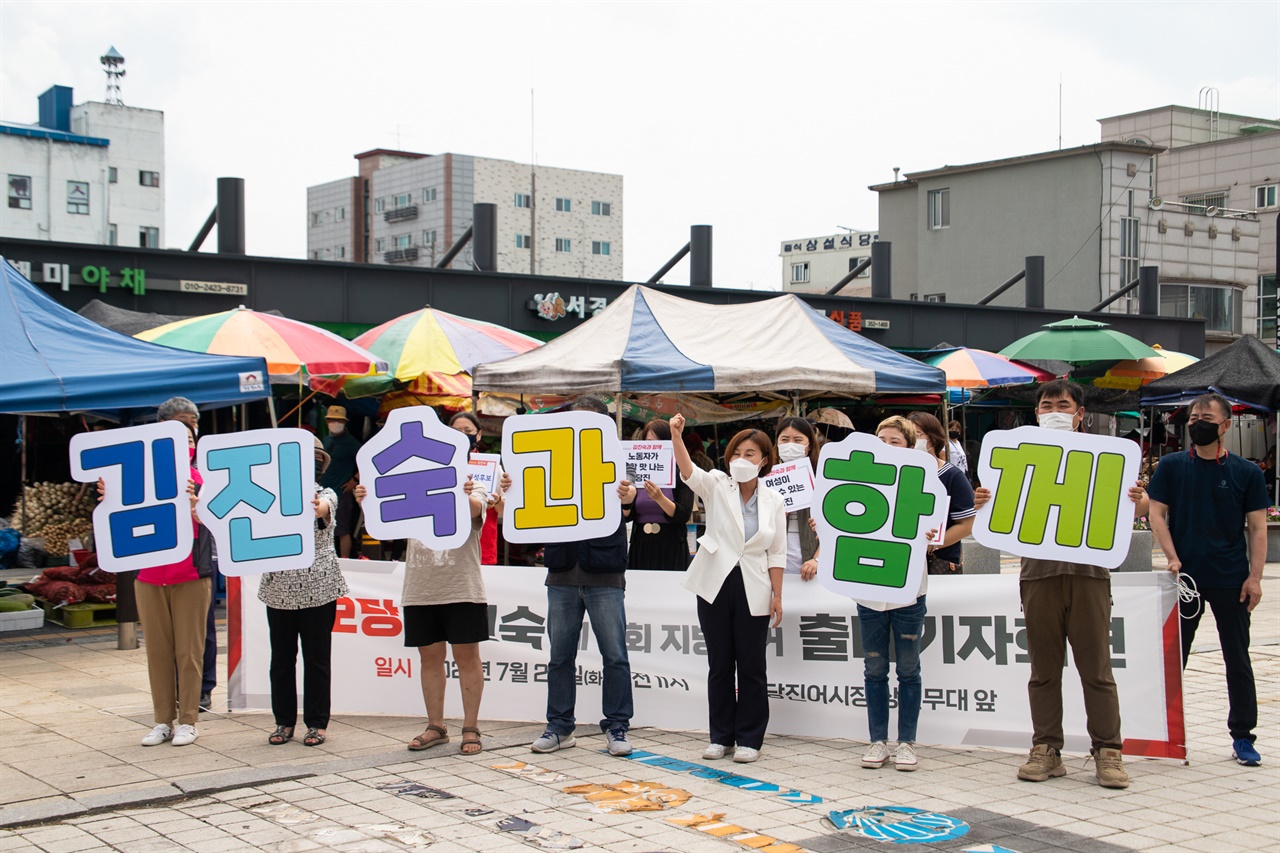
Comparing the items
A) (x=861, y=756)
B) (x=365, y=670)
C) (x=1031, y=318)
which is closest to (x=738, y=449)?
(x=861, y=756)

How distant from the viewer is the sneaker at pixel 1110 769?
19.3 feet

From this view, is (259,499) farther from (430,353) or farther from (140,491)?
(430,353)

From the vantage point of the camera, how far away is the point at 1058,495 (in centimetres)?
609

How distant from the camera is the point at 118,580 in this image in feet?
30.6

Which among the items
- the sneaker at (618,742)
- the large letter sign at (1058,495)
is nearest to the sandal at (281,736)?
the sneaker at (618,742)

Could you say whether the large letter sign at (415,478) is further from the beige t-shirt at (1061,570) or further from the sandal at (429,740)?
the beige t-shirt at (1061,570)

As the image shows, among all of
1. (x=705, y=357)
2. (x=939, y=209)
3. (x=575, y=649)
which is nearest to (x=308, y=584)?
(x=575, y=649)

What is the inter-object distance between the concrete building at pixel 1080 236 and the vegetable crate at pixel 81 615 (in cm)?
3241

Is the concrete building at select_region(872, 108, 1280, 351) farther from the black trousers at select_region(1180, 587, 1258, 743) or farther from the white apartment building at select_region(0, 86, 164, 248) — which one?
the black trousers at select_region(1180, 587, 1258, 743)

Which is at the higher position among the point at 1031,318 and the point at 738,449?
the point at 1031,318

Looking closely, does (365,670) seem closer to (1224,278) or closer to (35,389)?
(35,389)

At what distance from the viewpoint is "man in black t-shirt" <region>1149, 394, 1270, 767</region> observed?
250 inches

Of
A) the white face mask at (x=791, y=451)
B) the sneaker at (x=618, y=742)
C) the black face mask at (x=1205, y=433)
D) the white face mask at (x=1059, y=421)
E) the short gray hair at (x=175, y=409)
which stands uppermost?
the short gray hair at (x=175, y=409)

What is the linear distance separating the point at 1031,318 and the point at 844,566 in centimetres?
2402
